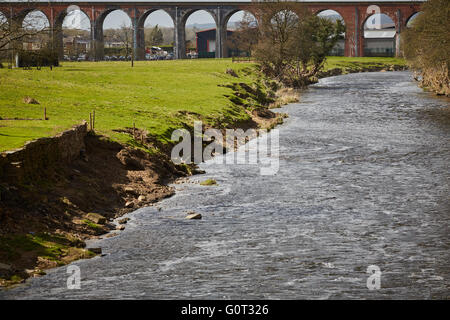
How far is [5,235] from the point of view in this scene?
18.5 meters

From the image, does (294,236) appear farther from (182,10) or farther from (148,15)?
(148,15)

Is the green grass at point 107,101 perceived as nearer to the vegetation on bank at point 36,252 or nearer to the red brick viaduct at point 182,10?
the vegetation on bank at point 36,252

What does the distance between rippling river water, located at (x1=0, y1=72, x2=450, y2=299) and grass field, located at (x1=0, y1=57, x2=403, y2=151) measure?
18.0ft

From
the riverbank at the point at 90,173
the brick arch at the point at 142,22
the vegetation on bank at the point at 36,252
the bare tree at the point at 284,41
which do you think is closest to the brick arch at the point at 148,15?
the brick arch at the point at 142,22

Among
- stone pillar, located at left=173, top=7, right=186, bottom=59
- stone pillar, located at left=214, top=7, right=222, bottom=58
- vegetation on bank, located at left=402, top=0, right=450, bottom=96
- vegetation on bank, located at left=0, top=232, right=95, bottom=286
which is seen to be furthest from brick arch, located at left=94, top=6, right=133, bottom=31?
vegetation on bank, located at left=0, top=232, right=95, bottom=286

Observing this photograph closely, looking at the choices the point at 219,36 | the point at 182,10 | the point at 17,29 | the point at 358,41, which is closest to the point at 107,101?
the point at 17,29

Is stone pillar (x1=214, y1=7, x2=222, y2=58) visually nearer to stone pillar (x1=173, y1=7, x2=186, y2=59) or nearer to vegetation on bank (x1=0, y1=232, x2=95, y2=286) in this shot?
stone pillar (x1=173, y1=7, x2=186, y2=59)

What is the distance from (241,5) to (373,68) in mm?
31808

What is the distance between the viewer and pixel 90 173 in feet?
84.7

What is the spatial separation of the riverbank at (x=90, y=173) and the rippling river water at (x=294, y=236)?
106 cm

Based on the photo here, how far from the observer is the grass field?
1182 inches

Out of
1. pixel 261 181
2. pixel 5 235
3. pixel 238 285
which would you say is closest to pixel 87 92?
pixel 261 181

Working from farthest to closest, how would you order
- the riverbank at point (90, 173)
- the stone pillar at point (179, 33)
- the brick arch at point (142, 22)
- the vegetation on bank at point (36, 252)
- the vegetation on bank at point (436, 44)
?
1. the stone pillar at point (179, 33)
2. the brick arch at point (142, 22)
3. the vegetation on bank at point (436, 44)
4. the riverbank at point (90, 173)
5. the vegetation on bank at point (36, 252)

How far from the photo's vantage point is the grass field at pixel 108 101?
30034 millimetres
